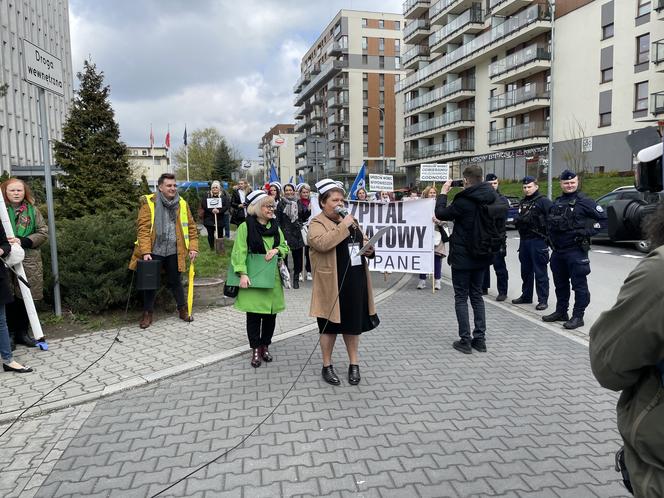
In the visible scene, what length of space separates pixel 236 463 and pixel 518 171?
41.8m

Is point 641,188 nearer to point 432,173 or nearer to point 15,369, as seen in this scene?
point 15,369

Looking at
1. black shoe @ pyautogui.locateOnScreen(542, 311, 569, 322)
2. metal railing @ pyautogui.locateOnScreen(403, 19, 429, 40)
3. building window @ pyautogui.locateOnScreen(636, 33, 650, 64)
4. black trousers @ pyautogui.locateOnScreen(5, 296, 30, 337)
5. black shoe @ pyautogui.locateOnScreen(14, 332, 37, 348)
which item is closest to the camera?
black trousers @ pyautogui.locateOnScreen(5, 296, 30, 337)

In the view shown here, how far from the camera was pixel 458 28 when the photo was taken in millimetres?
51156

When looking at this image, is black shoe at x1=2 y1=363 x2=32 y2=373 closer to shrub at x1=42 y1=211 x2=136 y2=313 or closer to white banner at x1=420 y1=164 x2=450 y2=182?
shrub at x1=42 y1=211 x2=136 y2=313

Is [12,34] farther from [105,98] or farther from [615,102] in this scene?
[615,102]

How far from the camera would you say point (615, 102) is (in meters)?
35.0

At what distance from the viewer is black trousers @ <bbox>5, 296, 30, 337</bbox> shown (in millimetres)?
5812

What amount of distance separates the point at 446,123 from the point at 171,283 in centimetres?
5095

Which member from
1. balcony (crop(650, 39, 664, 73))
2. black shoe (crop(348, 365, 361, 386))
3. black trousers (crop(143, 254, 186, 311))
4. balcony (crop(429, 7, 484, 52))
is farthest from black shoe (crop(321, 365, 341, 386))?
balcony (crop(429, 7, 484, 52))

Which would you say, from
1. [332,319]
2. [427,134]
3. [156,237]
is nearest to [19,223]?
[156,237]

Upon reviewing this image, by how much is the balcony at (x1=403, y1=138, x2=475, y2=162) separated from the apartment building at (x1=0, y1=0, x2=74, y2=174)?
34.9m

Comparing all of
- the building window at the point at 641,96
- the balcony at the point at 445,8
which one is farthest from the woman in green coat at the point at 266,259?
the balcony at the point at 445,8

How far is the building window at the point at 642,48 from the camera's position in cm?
3253

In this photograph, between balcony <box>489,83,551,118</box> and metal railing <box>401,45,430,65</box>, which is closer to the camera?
balcony <box>489,83,551,118</box>
